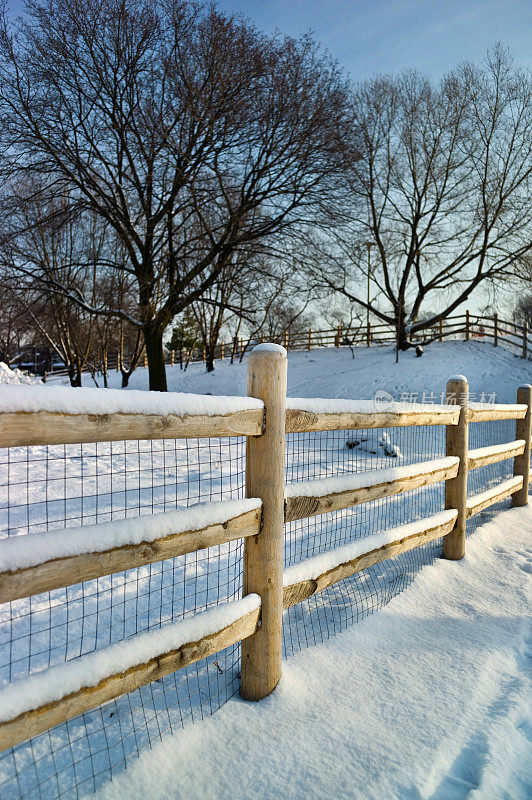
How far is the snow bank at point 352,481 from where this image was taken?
2.58 meters

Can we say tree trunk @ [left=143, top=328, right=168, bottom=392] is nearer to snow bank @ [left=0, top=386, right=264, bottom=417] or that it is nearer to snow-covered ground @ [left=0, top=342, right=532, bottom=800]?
snow-covered ground @ [left=0, top=342, right=532, bottom=800]

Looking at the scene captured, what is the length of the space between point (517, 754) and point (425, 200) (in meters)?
23.9

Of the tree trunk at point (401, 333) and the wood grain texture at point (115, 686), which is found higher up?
the tree trunk at point (401, 333)

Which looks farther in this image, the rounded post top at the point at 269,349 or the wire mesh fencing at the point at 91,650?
the rounded post top at the point at 269,349

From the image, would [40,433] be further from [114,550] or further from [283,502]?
[283,502]

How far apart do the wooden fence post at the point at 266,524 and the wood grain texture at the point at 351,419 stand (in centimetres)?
13

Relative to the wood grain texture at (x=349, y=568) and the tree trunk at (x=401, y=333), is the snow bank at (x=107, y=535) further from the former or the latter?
the tree trunk at (x=401, y=333)

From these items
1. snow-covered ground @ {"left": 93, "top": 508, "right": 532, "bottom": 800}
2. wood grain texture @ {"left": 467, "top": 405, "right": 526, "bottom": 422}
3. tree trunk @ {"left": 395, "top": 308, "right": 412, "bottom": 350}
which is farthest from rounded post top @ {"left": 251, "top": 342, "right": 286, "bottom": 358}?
tree trunk @ {"left": 395, "top": 308, "right": 412, "bottom": 350}

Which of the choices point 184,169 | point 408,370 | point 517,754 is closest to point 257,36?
point 184,169

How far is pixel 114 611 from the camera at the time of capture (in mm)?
Answer: 3334

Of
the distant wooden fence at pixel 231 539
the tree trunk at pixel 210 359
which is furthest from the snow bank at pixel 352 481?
the tree trunk at pixel 210 359

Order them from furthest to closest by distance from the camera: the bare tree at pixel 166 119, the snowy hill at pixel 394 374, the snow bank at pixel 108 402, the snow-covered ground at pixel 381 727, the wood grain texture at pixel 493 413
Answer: the snowy hill at pixel 394 374 < the bare tree at pixel 166 119 < the wood grain texture at pixel 493 413 < the snow-covered ground at pixel 381 727 < the snow bank at pixel 108 402

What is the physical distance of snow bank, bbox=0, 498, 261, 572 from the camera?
1478 millimetres

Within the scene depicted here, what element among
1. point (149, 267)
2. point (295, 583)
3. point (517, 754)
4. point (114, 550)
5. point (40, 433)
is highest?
point (149, 267)
